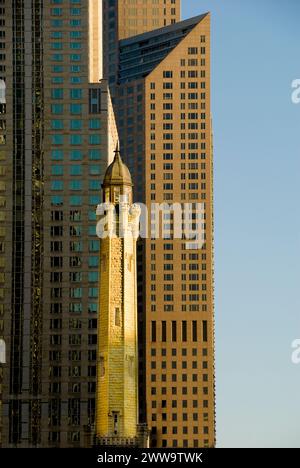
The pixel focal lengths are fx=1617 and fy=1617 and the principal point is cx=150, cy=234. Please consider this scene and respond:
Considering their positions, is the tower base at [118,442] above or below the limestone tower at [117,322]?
below

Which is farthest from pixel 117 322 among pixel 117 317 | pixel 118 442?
pixel 118 442

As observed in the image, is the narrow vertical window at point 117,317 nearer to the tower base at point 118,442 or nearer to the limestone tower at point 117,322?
the limestone tower at point 117,322

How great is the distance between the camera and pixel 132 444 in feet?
569

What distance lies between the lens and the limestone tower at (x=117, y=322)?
17588cm

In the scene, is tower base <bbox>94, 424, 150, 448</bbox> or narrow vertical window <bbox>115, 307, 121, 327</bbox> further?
narrow vertical window <bbox>115, 307, 121, 327</bbox>

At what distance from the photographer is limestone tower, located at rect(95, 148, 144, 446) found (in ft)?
577

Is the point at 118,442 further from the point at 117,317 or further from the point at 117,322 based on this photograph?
the point at 117,317

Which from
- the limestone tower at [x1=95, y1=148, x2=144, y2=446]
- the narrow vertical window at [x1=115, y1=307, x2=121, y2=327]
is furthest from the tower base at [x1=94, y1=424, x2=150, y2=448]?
the narrow vertical window at [x1=115, y1=307, x2=121, y2=327]

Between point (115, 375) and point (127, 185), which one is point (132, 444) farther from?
point (127, 185)

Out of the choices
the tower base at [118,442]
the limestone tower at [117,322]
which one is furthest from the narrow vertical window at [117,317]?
the tower base at [118,442]

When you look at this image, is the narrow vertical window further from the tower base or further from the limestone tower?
the tower base
